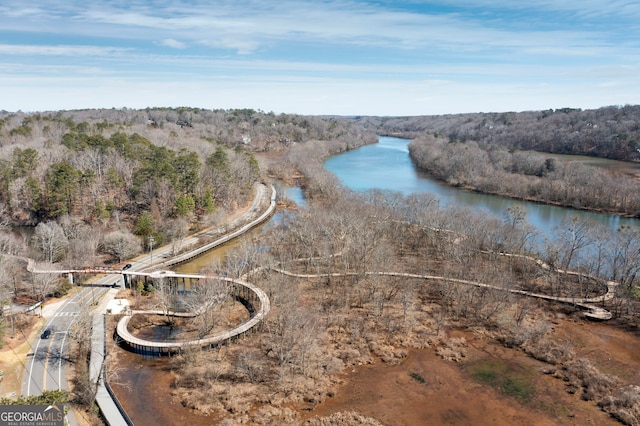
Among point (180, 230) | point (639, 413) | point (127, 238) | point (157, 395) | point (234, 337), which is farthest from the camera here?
point (180, 230)

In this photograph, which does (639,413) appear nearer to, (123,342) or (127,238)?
(123,342)

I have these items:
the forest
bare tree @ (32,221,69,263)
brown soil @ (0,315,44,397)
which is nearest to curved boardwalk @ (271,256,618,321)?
the forest

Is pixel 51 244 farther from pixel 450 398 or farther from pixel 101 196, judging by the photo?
pixel 450 398

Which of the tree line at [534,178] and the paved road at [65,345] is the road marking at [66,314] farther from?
the tree line at [534,178]

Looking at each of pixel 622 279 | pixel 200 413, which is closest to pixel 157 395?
pixel 200 413

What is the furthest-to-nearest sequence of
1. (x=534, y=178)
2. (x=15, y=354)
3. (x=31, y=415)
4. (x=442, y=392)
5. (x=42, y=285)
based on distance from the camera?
1. (x=534, y=178)
2. (x=42, y=285)
3. (x=15, y=354)
4. (x=442, y=392)
5. (x=31, y=415)

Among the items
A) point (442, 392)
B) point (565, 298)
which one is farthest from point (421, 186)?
point (442, 392)
